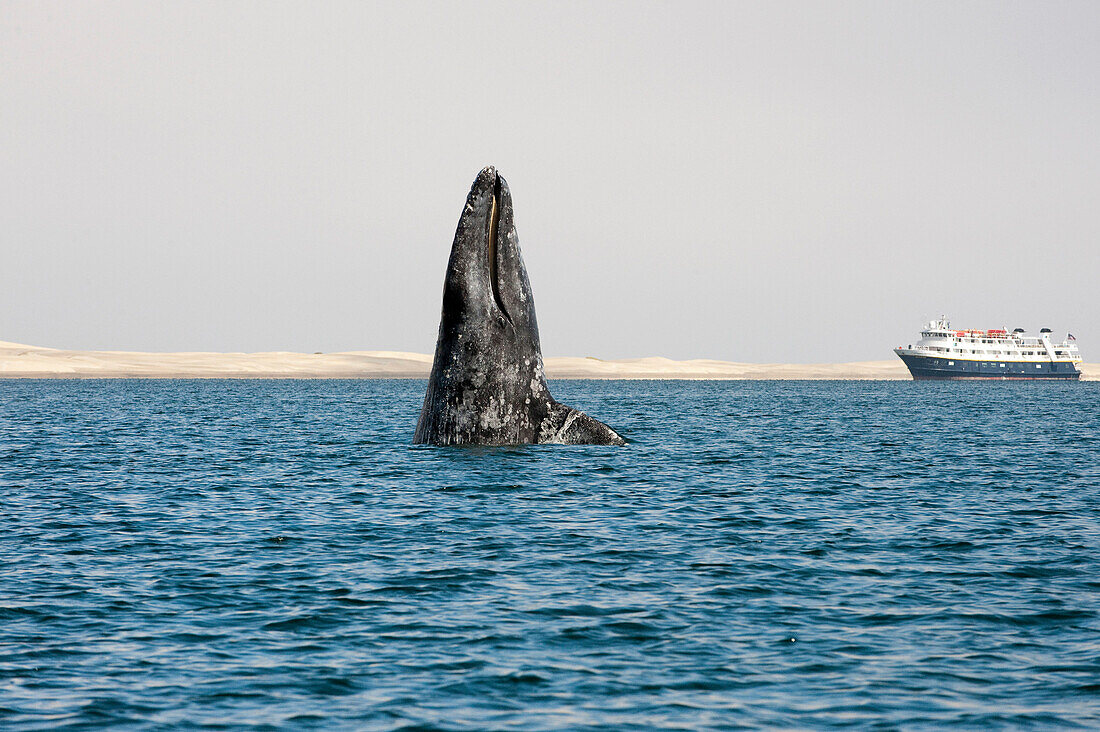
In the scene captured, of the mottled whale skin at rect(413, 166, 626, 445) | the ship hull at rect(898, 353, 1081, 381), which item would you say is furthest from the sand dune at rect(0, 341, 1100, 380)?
the mottled whale skin at rect(413, 166, 626, 445)

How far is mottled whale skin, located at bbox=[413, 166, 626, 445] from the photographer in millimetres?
17438

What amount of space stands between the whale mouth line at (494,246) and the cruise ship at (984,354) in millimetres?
130721

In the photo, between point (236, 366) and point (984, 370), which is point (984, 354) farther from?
point (236, 366)

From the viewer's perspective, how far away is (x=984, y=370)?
13850 centimetres

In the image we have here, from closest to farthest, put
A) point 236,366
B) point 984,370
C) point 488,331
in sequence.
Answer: point 488,331
point 984,370
point 236,366

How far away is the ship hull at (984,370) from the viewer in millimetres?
138500

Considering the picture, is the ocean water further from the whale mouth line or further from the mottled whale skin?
the whale mouth line

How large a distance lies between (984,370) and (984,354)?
6.72 ft

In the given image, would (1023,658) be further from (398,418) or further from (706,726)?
(398,418)

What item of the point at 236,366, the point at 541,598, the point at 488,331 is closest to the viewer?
the point at 541,598

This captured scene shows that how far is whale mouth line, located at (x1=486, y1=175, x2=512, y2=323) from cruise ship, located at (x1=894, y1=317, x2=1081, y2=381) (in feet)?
429

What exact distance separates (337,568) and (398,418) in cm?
2971

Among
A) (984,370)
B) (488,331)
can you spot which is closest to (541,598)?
(488,331)

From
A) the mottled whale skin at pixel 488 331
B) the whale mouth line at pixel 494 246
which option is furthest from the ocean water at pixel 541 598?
the whale mouth line at pixel 494 246
